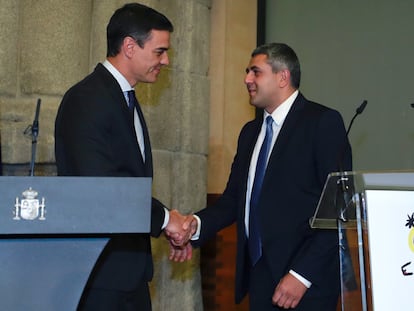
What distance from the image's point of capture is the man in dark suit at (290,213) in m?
2.81

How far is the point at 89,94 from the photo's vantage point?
98.1 inches

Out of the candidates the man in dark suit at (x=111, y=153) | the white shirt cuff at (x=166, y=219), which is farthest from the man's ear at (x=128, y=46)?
the white shirt cuff at (x=166, y=219)

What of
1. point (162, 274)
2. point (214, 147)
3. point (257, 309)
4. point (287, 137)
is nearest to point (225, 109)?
point (214, 147)

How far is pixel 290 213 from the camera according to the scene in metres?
2.88

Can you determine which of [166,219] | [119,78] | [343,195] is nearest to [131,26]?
[119,78]

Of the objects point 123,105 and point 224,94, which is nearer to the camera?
point 123,105

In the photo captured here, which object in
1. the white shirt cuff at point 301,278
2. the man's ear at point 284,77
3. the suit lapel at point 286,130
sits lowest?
the white shirt cuff at point 301,278

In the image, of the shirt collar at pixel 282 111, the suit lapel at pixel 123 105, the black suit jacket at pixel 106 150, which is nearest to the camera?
the black suit jacket at pixel 106 150

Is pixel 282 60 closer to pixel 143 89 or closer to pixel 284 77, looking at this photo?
pixel 284 77

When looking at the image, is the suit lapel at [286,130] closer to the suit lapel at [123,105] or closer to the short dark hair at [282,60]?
the short dark hair at [282,60]

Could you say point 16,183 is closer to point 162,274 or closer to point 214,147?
point 162,274

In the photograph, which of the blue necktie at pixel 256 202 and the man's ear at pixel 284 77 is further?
the man's ear at pixel 284 77

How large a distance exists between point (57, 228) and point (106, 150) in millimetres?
883

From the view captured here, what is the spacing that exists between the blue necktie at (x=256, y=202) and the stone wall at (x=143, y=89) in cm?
102
